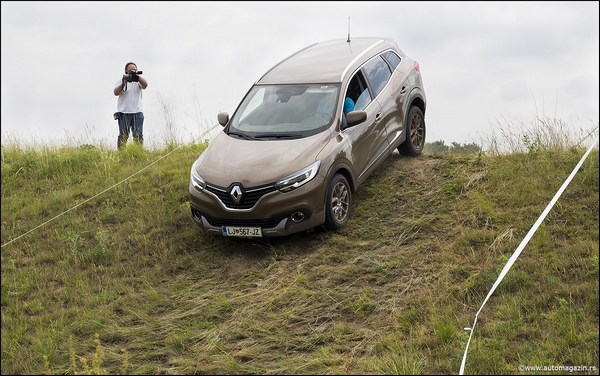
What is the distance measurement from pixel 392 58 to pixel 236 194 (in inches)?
161

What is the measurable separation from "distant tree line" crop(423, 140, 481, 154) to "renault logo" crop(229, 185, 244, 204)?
4.20 meters

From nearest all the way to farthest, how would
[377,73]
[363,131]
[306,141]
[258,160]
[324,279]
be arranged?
[324,279] < [258,160] < [306,141] < [363,131] < [377,73]

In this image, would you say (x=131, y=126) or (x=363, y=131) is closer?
(x=363, y=131)

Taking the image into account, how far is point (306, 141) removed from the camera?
1051 cm

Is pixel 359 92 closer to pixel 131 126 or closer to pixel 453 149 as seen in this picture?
pixel 453 149

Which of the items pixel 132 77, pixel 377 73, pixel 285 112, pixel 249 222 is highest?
pixel 132 77

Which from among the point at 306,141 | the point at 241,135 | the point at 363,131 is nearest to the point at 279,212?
the point at 306,141

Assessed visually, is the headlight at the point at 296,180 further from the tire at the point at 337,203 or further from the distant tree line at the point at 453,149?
the distant tree line at the point at 453,149

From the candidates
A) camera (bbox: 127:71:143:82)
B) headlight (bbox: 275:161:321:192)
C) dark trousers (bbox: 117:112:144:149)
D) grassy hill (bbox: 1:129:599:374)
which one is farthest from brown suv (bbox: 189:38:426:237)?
dark trousers (bbox: 117:112:144:149)

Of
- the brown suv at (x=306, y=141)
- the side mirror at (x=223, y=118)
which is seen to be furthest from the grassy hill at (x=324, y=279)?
the side mirror at (x=223, y=118)

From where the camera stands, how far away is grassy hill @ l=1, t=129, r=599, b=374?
792 cm

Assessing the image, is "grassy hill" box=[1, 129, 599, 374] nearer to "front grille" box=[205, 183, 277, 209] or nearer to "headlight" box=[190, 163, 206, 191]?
"front grille" box=[205, 183, 277, 209]

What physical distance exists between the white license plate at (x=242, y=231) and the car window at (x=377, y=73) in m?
3.00

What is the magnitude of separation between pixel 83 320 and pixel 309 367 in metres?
2.91
